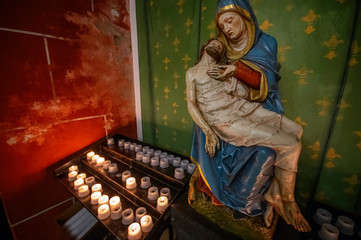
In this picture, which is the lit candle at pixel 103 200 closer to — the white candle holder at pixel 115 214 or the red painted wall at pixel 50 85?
the white candle holder at pixel 115 214

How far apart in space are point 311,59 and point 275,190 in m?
1.31

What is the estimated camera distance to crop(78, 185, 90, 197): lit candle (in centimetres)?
146

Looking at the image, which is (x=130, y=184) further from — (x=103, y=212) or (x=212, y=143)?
(x=212, y=143)

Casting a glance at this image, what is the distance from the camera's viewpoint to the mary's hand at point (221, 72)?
0.95 meters

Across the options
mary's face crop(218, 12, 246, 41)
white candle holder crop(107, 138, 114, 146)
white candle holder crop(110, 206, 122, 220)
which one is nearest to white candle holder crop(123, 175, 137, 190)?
white candle holder crop(110, 206, 122, 220)

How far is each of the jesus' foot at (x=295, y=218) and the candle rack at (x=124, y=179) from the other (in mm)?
882

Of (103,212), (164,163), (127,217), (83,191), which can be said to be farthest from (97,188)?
(164,163)

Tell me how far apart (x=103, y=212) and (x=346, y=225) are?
6.72 ft

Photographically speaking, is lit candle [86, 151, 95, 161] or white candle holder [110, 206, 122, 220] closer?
white candle holder [110, 206, 122, 220]

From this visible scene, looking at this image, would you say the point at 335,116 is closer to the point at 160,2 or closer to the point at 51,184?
the point at 160,2

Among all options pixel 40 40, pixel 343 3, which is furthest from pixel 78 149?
pixel 343 3

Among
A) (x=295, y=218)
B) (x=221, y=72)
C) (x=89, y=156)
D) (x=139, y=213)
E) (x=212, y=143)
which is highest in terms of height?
(x=221, y=72)

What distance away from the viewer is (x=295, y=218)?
0.86 m

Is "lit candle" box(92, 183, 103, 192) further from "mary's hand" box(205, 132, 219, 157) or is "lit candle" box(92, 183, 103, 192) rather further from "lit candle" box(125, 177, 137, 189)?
"mary's hand" box(205, 132, 219, 157)
